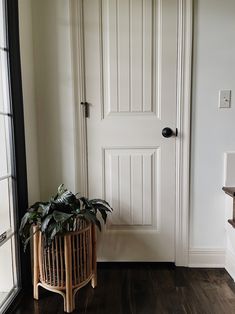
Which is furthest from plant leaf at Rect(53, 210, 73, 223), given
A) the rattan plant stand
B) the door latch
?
the door latch

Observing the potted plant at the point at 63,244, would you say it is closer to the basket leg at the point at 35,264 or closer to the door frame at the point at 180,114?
the basket leg at the point at 35,264

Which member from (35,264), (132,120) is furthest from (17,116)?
(35,264)

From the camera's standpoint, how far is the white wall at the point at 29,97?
158 cm

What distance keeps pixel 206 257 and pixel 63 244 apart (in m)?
1.03

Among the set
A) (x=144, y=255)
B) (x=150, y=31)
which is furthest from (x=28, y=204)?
(x=150, y=31)

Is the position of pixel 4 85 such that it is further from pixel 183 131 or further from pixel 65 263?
pixel 183 131

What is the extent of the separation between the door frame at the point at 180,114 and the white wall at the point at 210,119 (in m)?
0.05

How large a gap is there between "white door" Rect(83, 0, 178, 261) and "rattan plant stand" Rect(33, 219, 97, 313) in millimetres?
391

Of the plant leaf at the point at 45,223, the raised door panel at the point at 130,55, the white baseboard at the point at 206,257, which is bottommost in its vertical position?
the white baseboard at the point at 206,257

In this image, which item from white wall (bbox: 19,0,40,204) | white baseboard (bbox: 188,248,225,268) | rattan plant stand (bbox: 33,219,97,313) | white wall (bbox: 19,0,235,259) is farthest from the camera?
white baseboard (bbox: 188,248,225,268)

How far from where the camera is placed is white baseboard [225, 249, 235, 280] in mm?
1710

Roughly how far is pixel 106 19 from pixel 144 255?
161 cm

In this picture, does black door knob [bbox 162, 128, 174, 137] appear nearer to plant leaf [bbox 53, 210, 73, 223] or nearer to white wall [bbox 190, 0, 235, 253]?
white wall [bbox 190, 0, 235, 253]

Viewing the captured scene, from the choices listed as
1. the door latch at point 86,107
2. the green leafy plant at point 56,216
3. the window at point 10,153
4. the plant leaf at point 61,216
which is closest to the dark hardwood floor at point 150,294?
the window at point 10,153
